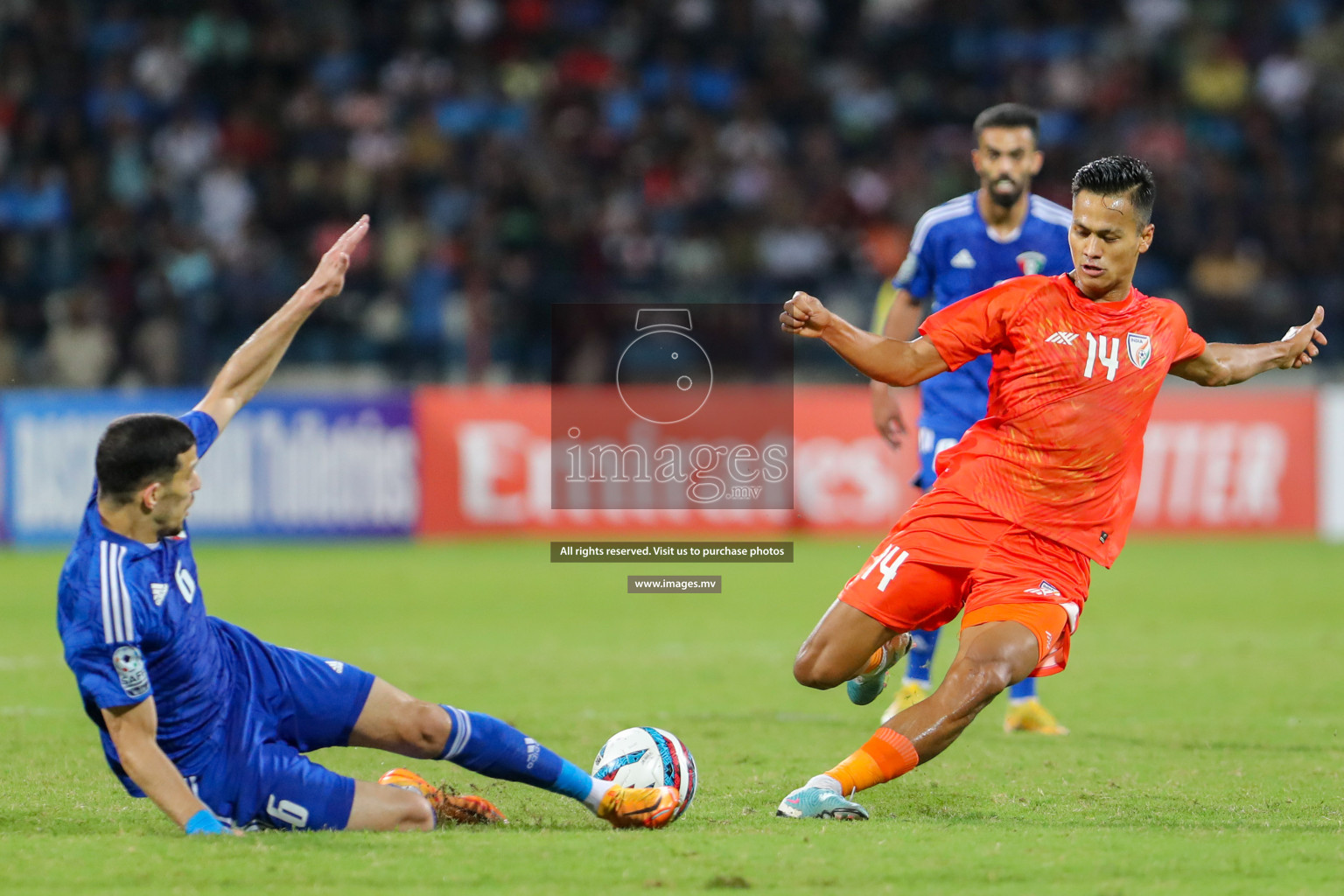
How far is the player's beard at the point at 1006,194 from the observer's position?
7.74 metres

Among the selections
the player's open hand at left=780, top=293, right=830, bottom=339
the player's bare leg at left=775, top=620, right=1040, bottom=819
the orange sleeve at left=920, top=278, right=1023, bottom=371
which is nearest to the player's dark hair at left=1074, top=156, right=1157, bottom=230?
the orange sleeve at left=920, top=278, right=1023, bottom=371

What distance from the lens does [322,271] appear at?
5.61m

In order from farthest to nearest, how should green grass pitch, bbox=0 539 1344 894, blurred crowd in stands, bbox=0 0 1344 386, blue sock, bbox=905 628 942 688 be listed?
1. blurred crowd in stands, bbox=0 0 1344 386
2. blue sock, bbox=905 628 942 688
3. green grass pitch, bbox=0 539 1344 894

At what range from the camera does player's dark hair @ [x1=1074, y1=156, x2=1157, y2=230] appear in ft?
18.7

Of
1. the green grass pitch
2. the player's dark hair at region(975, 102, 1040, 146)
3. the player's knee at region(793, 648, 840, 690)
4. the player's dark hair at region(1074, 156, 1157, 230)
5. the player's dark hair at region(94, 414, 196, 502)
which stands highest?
the player's dark hair at region(975, 102, 1040, 146)

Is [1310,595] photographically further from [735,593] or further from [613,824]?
[613,824]

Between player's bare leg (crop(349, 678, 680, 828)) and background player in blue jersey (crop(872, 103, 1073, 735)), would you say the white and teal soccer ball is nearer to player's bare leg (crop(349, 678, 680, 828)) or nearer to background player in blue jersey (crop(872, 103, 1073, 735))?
player's bare leg (crop(349, 678, 680, 828))

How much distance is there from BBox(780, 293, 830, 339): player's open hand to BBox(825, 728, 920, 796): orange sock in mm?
1398

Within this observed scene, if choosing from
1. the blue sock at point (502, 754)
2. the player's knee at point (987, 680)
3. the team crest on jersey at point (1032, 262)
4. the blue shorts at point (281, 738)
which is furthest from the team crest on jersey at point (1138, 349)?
the blue shorts at point (281, 738)

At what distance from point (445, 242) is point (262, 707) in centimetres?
1391

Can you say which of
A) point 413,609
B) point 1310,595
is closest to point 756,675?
point 413,609

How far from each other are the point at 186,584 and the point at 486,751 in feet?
3.58

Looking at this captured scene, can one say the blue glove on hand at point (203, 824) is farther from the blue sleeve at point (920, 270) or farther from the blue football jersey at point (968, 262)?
the blue sleeve at point (920, 270)

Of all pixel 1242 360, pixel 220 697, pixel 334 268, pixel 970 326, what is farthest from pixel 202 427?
pixel 1242 360
